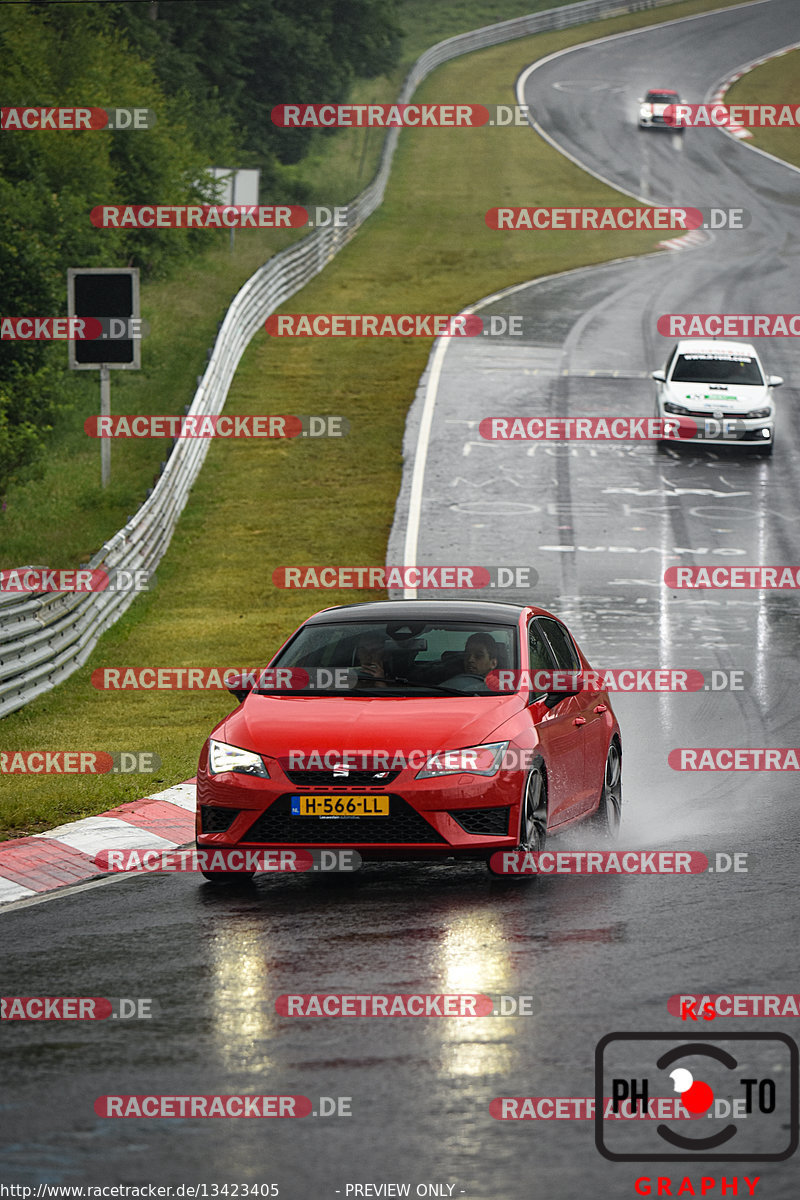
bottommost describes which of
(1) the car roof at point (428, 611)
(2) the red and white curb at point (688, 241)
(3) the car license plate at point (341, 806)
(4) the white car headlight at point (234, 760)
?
(3) the car license plate at point (341, 806)

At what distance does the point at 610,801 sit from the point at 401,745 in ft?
8.96

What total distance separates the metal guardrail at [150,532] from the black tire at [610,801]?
609 centimetres

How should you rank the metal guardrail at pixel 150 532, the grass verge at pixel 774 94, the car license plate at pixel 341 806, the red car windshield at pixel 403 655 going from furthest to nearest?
1. the grass verge at pixel 774 94
2. the metal guardrail at pixel 150 532
3. the red car windshield at pixel 403 655
4. the car license plate at pixel 341 806

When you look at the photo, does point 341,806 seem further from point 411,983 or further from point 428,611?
point 411,983

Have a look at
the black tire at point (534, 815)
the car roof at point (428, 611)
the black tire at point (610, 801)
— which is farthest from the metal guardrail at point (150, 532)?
the black tire at point (534, 815)

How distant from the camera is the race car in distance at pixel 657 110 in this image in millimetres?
74125

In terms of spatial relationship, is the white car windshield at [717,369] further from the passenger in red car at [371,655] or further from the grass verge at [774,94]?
the grass verge at [774,94]

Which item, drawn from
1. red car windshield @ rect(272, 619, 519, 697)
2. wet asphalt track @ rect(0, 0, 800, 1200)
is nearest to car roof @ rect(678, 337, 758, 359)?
wet asphalt track @ rect(0, 0, 800, 1200)

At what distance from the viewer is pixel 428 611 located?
1059 centimetres

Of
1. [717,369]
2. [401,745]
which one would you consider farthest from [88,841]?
[717,369]

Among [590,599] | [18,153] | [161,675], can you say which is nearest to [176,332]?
[18,153]

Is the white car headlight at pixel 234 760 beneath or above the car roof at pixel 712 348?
beneath

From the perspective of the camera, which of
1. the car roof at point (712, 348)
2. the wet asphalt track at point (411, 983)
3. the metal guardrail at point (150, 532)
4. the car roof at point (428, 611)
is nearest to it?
the wet asphalt track at point (411, 983)

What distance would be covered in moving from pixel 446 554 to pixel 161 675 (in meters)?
7.83
